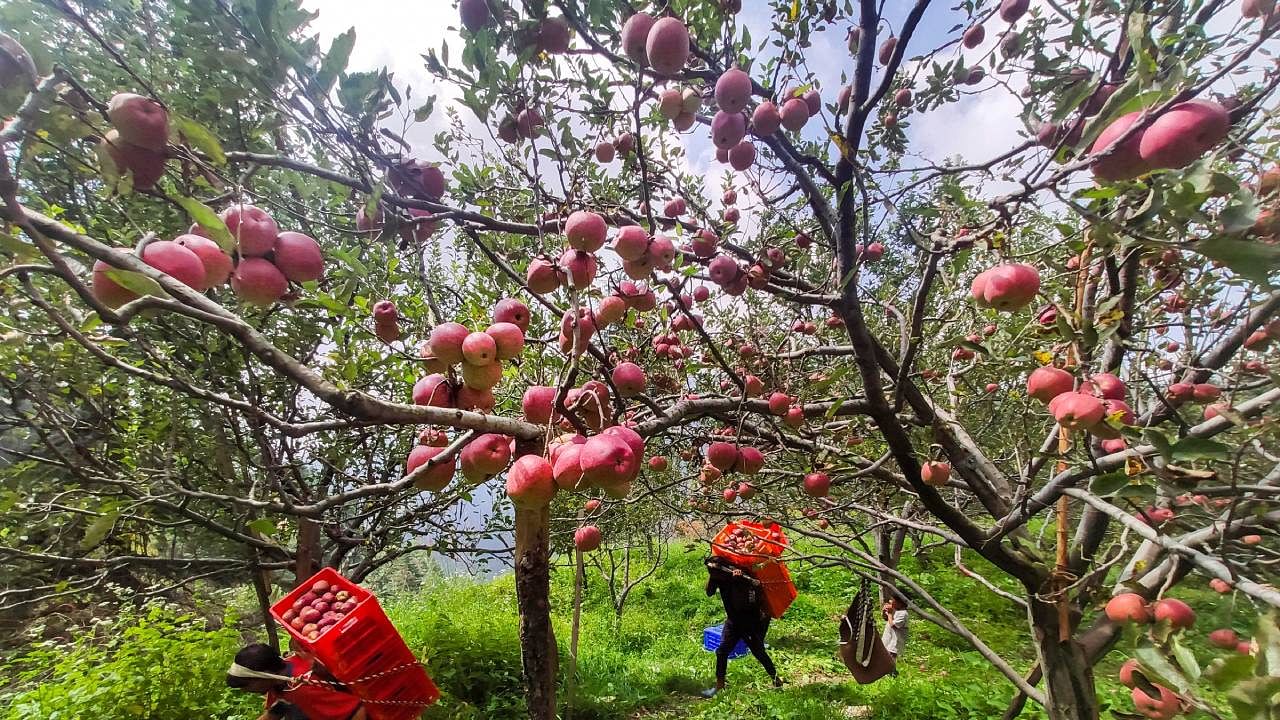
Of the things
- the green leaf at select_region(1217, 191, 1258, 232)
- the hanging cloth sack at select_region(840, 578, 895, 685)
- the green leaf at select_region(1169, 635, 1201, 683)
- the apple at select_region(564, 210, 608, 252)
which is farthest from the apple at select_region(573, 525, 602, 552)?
the green leaf at select_region(1217, 191, 1258, 232)

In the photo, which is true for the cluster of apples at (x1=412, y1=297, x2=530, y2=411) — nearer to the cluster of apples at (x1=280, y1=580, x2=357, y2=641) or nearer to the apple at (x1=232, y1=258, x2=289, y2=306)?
the apple at (x1=232, y1=258, x2=289, y2=306)

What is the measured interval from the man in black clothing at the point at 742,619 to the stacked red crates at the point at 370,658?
3.82m

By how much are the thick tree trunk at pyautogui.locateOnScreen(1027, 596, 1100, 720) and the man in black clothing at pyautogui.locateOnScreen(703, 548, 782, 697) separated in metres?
3.98

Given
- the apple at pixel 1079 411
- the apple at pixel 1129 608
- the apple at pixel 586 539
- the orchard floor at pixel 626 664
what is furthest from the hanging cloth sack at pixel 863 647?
the apple at pixel 1079 411

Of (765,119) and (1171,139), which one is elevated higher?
(765,119)

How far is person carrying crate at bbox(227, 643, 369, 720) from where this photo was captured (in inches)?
113

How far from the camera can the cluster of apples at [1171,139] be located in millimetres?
1044

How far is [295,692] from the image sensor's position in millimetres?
2924

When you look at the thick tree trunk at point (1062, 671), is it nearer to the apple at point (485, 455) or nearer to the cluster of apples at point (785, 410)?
the cluster of apples at point (785, 410)

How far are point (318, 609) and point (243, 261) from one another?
109 inches

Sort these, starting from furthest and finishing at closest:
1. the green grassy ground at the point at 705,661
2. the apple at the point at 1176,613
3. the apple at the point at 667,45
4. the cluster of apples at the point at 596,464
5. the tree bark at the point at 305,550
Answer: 1. the green grassy ground at the point at 705,661
2. the tree bark at the point at 305,550
3. the apple at the point at 1176,613
4. the apple at the point at 667,45
5. the cluster of apples at the point at 596,464

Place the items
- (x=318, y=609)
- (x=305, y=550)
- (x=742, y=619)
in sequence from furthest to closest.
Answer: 1. (x=742, y=619)
2. (x=305, y=550)
3. (x=318, y=609)

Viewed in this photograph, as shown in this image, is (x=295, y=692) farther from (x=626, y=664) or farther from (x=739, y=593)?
(x=626, y=664)

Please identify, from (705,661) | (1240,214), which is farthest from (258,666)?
(705,661)
